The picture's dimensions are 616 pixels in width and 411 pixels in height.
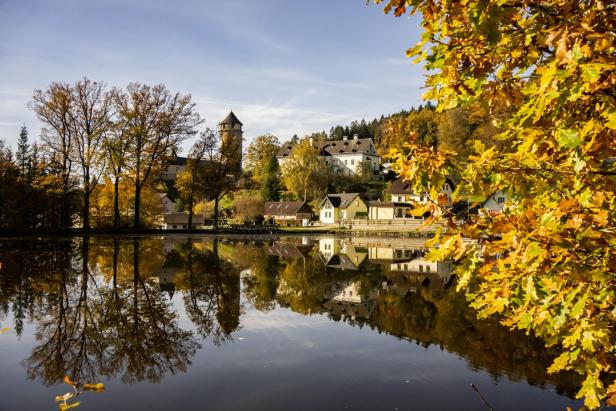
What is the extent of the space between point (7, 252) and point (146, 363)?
2166cm

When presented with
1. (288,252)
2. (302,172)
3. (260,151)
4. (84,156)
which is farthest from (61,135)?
(260,151)

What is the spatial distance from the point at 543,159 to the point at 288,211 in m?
81.6

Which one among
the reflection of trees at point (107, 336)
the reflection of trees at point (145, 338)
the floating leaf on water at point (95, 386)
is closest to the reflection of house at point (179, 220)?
the reflection of trees at point (107, 336)

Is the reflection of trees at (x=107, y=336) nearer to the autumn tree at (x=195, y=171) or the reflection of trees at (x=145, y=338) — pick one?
the reflection of trees at (x=145, y=338)

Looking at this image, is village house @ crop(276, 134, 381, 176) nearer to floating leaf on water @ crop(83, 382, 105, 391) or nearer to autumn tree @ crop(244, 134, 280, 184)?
autumn tree @ crop(244, 134, 280, 184)

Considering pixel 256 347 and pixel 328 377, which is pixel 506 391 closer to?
pixel 328 377

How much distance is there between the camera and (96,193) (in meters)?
54.1

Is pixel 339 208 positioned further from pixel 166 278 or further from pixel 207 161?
pixel 166 278

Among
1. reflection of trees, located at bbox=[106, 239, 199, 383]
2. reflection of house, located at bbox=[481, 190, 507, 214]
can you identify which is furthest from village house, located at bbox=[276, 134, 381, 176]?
reflection of trees, located at bbox=[106, 239, 199, 383]

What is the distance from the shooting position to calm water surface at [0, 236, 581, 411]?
7.03 m

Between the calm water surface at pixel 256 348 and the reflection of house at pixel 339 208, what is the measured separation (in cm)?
6352

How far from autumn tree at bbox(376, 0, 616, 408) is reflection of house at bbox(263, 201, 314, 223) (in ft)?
254

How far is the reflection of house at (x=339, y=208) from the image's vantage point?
81.5 m

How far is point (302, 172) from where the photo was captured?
3679 inches
